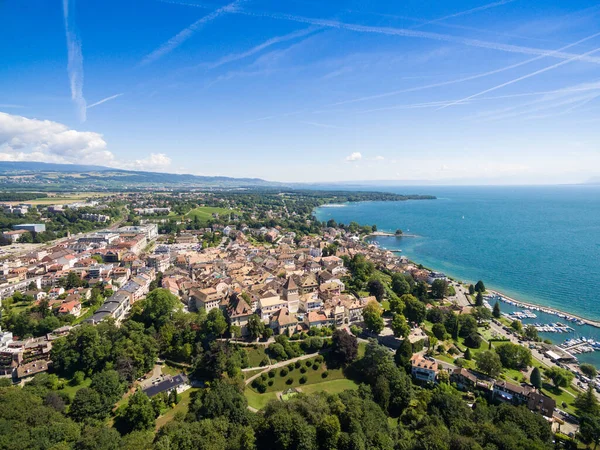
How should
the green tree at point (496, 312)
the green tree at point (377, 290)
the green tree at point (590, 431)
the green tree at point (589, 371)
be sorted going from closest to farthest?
the green tree at point (590, 431)
the green tree at point (589, 371)
the green tree at point (496, 312)
the green tree at point (377, 290)

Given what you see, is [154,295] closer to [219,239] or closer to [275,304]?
[275,304]

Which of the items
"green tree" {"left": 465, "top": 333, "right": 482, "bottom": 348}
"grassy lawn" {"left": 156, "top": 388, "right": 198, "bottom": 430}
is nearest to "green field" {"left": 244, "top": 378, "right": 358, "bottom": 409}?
"grassy lawn" {"left": 156, "top": 388, "right": 198, "bottom": 430}

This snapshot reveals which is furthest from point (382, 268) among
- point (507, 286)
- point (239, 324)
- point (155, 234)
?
point (155, 234)

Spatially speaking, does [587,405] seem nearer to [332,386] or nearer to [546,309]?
[332,386]

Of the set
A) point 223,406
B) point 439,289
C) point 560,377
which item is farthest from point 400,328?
point 223,406

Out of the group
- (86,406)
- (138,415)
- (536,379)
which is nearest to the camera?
(138,415)

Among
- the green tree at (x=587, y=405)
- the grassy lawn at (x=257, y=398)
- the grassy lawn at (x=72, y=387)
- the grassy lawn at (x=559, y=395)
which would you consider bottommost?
the grassy lawn at (x=257, y=398)

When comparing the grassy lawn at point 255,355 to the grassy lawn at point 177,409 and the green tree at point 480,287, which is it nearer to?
the grassy lawn at point 177,409

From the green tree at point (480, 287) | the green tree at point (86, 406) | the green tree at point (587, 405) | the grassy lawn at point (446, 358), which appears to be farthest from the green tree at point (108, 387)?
the green tree at point (480, 287)
